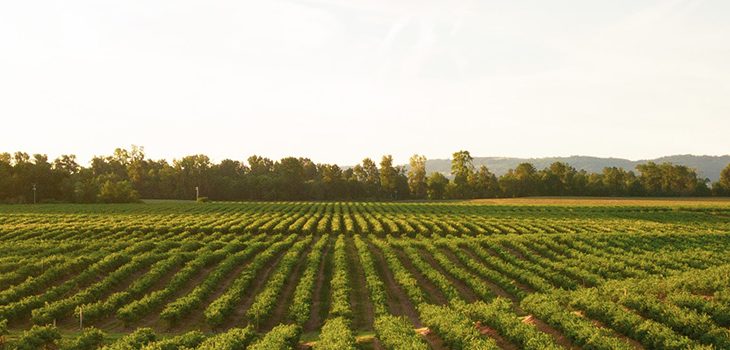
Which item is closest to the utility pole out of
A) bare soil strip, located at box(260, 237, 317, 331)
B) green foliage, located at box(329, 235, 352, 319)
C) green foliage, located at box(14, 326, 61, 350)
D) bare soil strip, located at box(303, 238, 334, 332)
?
green foliage, located at box(14, 326, 61, 350)

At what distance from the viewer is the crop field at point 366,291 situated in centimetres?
1695

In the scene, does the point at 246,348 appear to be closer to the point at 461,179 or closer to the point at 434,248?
the point at 434,248

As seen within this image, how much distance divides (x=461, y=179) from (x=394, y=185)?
20.8m

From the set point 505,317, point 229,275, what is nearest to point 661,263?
point 505,317

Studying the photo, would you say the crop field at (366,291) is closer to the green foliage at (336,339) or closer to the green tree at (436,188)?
the green foliage at (336,339)

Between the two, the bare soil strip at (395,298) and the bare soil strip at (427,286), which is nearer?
the bare soil strip at (395,298)

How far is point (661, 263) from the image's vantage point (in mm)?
33719

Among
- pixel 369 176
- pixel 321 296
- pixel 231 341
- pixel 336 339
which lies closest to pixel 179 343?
pixel 231 341

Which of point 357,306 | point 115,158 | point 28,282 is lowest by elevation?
point 357,306

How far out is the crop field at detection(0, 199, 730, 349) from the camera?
16953mm

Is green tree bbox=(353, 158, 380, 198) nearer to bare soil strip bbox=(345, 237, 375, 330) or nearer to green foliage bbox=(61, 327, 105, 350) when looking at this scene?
bare soil strip bbox=(345, 237, 375, 330)

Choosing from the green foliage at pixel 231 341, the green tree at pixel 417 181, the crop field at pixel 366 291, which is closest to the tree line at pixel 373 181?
the green tree at pixel 417 181

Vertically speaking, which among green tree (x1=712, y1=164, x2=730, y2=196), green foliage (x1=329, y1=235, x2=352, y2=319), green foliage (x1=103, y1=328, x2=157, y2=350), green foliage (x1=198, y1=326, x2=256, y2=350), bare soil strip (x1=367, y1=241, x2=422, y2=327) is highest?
green tree (x1=712, y1=164, x2=730, y2=196)

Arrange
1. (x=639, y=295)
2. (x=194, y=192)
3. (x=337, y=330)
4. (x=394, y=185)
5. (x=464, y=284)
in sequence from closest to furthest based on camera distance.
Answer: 1. (x=337, y=330)
2. (x=639, y=295)
3. (x=464, y=284)
4. (x=194, y=192)
5. (x=394, y=185)
